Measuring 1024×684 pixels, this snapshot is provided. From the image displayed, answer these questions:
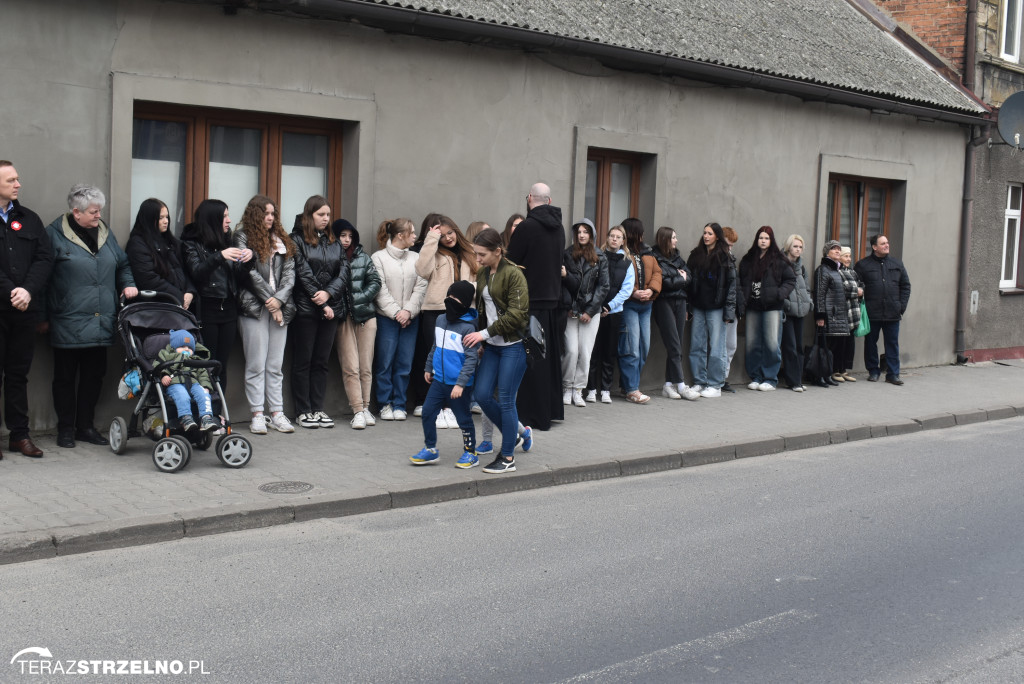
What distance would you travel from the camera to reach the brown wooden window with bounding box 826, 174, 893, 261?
16.0 meters

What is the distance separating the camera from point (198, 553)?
627 cm

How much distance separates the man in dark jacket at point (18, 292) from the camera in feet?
26.1

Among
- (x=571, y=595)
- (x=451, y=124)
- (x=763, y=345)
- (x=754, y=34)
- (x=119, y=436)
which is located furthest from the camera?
(x=754, y=34)

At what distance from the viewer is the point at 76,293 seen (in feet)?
27.6

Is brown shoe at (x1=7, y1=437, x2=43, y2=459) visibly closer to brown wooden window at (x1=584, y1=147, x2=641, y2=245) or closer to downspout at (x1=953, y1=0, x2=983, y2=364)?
brown wooden window at (x1=584, y1=147, x2=641, y2=245)

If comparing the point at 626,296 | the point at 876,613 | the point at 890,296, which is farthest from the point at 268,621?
the point at 890,296

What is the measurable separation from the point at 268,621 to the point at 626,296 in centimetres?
731

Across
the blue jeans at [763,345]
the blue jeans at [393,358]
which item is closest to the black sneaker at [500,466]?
the blue jeans at [393,358]

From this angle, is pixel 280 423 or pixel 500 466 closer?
pixel 500 466

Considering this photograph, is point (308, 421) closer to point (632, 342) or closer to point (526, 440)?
point (526, 440)

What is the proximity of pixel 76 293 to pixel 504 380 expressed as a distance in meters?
3.33

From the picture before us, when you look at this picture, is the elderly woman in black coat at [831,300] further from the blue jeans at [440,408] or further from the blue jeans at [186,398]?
the blue jeans at [186,398]

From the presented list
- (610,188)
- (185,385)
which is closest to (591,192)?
(610,188)

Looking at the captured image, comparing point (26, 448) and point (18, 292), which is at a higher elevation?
point (18, 292)
